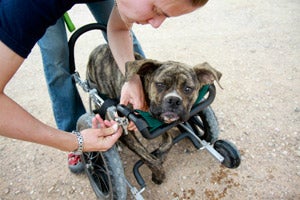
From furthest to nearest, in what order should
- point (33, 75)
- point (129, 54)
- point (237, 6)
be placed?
1. point (237, 6)
2. point (33, 75)
3. point (129, 54)

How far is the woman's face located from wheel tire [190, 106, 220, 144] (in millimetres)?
1205

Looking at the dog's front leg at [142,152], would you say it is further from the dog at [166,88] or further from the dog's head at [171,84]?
the dog's head at [171,84]

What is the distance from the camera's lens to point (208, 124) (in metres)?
2.52

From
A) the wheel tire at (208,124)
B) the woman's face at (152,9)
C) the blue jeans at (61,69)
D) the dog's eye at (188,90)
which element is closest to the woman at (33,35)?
the woman's face at (152,9)

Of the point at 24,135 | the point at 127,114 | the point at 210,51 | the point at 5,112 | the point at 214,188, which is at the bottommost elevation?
the point at 210,51

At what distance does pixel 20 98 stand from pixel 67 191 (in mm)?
1660

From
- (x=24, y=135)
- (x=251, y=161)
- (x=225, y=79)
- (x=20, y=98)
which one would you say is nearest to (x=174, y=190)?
(x=251, y=161)

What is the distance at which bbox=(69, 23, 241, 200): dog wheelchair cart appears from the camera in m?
1.89

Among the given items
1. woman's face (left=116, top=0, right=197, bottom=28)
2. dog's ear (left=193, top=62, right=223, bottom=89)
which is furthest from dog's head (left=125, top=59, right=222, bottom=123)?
woman's face (left=116, top=0, right=197, bottom=28)

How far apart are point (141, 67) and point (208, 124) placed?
2.74 feet

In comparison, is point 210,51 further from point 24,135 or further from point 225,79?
point 24,135

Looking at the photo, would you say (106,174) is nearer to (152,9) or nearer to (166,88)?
(166,88)

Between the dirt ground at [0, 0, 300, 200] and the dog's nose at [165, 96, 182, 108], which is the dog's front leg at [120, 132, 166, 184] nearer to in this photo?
the dirt ground at [0, 0, 300, 200]

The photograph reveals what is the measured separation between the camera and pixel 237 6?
5.41 metres
